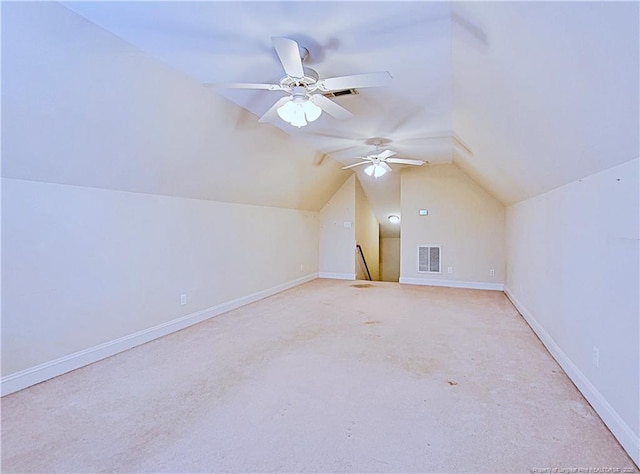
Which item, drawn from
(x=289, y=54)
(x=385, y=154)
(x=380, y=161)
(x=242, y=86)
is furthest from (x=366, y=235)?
(x=289, y=54)

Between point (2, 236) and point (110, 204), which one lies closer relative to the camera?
point (2, 236)

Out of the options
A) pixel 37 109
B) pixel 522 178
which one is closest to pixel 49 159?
pixel 37 109

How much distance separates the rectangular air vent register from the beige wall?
1.43 m

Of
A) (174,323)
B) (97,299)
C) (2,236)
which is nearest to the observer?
(2,236)

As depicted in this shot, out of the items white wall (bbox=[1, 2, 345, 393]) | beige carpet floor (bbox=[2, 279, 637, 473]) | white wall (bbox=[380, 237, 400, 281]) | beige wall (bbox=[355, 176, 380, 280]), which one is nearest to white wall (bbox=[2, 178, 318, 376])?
white wall (bbox=[1, 2, 345, 393])

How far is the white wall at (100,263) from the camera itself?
7.60ft

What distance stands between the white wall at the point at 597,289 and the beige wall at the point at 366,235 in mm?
3967

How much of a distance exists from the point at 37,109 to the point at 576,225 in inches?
147

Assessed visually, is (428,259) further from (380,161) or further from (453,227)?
(380,161)

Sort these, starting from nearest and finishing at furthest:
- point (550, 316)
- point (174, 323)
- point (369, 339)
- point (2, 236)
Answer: point (2, 236)
point (550, 316)
point (369, 339)
point (174, 323)

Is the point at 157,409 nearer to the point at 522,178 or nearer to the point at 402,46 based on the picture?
the point at 402,46

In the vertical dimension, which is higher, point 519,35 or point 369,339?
point 519,35

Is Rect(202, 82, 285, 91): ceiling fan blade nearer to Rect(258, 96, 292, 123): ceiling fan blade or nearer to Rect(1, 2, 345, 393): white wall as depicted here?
Rect(258, 96, 292, 123): ceiling fan blade

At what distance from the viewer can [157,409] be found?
2.09 m
